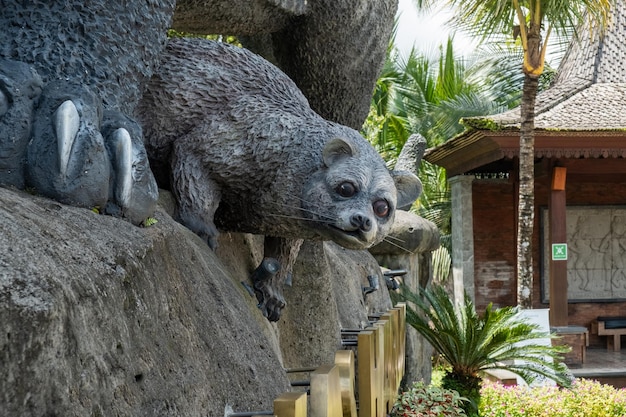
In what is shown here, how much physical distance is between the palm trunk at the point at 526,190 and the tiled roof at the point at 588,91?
0.53 m

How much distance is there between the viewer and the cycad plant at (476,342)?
9.02 m

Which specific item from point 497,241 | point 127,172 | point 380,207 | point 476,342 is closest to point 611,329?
point 497,241

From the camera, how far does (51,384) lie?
1.43 metres

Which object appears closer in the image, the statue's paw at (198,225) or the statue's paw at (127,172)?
the statue's paw at (127,172)

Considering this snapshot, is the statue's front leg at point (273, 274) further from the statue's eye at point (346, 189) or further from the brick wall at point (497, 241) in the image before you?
the brick wall at point (497, 241)

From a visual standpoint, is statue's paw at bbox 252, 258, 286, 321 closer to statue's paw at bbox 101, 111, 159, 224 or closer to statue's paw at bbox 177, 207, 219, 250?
statue's paw at bbox 177, 207, 219, 250

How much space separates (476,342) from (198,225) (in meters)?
6.50

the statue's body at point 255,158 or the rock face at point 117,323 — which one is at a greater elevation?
Answer: the statue's body at point 255,158

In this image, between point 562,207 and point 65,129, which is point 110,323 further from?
point 562,207

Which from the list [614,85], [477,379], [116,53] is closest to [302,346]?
[116,53]

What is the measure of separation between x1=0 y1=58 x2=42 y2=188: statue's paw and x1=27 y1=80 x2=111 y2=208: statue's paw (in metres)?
0.02

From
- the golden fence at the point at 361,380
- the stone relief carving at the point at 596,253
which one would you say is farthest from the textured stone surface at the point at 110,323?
the stone relief carving at the point at 596,253

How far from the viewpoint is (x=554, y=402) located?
939cm

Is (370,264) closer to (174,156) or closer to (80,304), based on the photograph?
(174,156)
